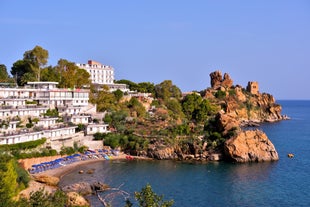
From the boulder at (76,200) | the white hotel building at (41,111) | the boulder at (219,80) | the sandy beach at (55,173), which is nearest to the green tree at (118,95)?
the white hotel building at (41,111)

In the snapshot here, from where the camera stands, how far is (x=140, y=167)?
171 feet

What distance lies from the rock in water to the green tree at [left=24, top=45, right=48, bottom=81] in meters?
37.6

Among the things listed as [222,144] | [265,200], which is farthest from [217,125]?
[265,200]

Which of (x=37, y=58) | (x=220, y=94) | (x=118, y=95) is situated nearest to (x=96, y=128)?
(x=118, y=95)

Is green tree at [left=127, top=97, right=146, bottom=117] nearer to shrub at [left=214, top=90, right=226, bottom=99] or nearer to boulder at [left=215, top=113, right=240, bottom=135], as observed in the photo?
boulder at [left=215, top=113, right=240, bottom=135]

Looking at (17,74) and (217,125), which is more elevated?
(17,74)

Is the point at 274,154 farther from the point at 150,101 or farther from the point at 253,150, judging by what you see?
the point at 150,101

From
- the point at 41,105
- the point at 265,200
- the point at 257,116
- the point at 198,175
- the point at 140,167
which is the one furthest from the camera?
the point at 257,116

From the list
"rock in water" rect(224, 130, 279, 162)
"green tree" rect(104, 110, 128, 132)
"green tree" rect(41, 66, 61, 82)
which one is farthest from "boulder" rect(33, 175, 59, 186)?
"green tree" rect(41, 66, 61, 82)

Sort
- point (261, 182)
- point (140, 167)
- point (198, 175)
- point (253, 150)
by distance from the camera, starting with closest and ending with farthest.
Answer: point (261, 182)
point (198, 175)
point (140, 167)
point (253, 150)

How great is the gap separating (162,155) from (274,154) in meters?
15.8

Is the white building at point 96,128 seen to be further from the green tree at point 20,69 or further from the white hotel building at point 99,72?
the white hotel building at point 99,72

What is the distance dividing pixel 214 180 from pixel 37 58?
43.7 metres

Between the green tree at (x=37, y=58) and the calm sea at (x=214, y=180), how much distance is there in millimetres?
28685
